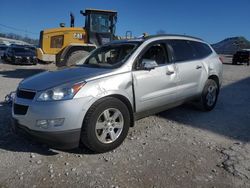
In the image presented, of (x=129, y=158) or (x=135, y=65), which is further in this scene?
(x=135, y=65)

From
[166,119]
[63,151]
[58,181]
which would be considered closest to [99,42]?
[166,119]

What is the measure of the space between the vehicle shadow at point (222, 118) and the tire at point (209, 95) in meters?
0.14

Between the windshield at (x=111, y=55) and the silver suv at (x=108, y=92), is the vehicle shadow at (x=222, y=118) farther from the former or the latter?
the windshield at (x=111, y=55)

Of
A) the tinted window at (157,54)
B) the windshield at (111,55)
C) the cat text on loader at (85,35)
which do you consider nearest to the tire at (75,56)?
the cat text on loader at (85,35)

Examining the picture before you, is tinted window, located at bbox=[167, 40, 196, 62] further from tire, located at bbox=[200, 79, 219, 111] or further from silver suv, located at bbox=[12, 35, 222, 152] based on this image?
tire, located at bbox=[200, 79, 219, 111]

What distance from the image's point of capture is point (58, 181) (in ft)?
10.8

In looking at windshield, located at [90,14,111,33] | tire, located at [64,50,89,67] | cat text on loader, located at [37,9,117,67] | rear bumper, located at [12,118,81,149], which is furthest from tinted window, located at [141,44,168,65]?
windshield, located at [90,14,111,33]

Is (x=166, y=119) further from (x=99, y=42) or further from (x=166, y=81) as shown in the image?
(x=99, y=42)

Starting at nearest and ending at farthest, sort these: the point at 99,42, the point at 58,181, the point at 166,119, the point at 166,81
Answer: the point at 58,181 < the point at 166,81 < the point at 166,119 < the point at 99,42

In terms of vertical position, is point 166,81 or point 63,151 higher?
point 166,81

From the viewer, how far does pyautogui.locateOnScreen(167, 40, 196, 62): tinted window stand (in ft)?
17.7

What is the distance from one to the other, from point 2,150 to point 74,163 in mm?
1215

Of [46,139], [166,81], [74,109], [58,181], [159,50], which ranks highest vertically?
[159,50]

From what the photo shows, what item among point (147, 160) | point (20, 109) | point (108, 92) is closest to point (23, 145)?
point (20, 109)
